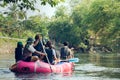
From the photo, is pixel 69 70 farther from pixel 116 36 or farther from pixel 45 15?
pixel 45 15

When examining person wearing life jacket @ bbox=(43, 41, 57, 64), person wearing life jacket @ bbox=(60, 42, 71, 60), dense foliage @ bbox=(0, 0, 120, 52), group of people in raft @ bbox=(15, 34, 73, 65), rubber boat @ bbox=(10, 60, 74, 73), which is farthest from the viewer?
dense foliage @ bbox=(0, 0, 120, 52)

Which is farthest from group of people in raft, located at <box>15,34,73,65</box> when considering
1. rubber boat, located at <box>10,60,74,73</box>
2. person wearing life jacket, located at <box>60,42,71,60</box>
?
person wearing life jacket, located at <box>60,42,71,60</box>

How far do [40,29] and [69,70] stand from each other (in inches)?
2646

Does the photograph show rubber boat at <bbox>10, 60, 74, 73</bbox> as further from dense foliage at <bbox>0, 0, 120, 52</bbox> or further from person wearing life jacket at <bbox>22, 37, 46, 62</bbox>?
dense foliage at <bbox>0, 0, 120, 52</bbox>

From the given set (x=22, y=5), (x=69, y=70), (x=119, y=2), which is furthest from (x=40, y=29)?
(x=22, y=5)

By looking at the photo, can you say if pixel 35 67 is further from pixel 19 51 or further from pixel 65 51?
pixel 65 51

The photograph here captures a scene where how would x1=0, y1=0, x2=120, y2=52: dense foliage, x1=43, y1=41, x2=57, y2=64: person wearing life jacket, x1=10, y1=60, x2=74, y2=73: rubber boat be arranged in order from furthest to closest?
x1=0, y1=0, x2=120, y2=52: dense foliage → x1=43, y1=41, x2=57, y2=64: person wearing life jacket → x1=10, y1=60, x2=74, y2=73: rubber boat

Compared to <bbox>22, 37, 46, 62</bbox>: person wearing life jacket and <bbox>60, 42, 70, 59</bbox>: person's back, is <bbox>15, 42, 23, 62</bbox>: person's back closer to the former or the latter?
<bbox>22, 37, 46, 62</bbox>: person wearing life jacket

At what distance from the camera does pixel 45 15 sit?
428 ft

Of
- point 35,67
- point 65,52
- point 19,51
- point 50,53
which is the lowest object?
point 35,67

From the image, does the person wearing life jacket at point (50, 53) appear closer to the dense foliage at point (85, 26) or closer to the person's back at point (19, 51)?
the person's back at point (19, 51)

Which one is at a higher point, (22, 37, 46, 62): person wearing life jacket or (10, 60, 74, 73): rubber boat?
(22, 37, 46, 62): person wearing life jacket

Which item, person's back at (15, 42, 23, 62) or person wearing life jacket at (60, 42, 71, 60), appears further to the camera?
person wearing life jacket at (60, 42, 71, 60)

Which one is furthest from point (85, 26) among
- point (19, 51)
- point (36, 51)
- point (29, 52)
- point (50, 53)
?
point (29, 52)
